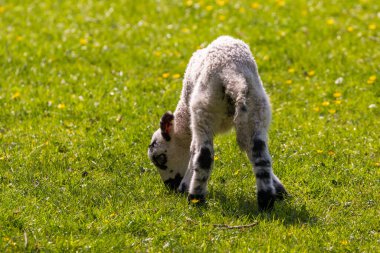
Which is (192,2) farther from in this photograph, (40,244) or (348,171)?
(40,244)

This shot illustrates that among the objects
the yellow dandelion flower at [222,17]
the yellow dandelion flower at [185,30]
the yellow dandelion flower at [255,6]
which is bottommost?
the yellow dandelion flower at [185,30]

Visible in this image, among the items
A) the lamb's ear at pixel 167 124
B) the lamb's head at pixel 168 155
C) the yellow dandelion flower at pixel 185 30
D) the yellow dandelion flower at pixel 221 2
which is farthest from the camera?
the yellow dandelion flower at pixel 221 2

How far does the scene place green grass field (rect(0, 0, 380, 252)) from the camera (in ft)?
20.2

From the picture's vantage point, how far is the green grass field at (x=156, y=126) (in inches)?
242

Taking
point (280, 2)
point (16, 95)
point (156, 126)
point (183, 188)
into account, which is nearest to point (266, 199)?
point (183, 188)

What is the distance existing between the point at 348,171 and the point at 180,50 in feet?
15.5

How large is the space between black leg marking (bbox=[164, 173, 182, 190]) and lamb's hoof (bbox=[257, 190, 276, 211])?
1090mm

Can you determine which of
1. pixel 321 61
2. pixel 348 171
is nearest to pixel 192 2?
pixel 321 61

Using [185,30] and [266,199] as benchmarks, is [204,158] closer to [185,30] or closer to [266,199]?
[266,199]

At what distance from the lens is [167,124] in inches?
283

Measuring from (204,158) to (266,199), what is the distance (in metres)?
0.66

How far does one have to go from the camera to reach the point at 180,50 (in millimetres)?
11523

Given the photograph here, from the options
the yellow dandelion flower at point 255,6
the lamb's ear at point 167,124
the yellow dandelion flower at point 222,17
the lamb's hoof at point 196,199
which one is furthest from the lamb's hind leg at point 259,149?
the yellow dandelion flower at point 255,6

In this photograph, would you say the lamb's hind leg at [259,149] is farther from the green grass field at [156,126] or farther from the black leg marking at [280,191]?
Answer: the black leg marking at [280,191]
